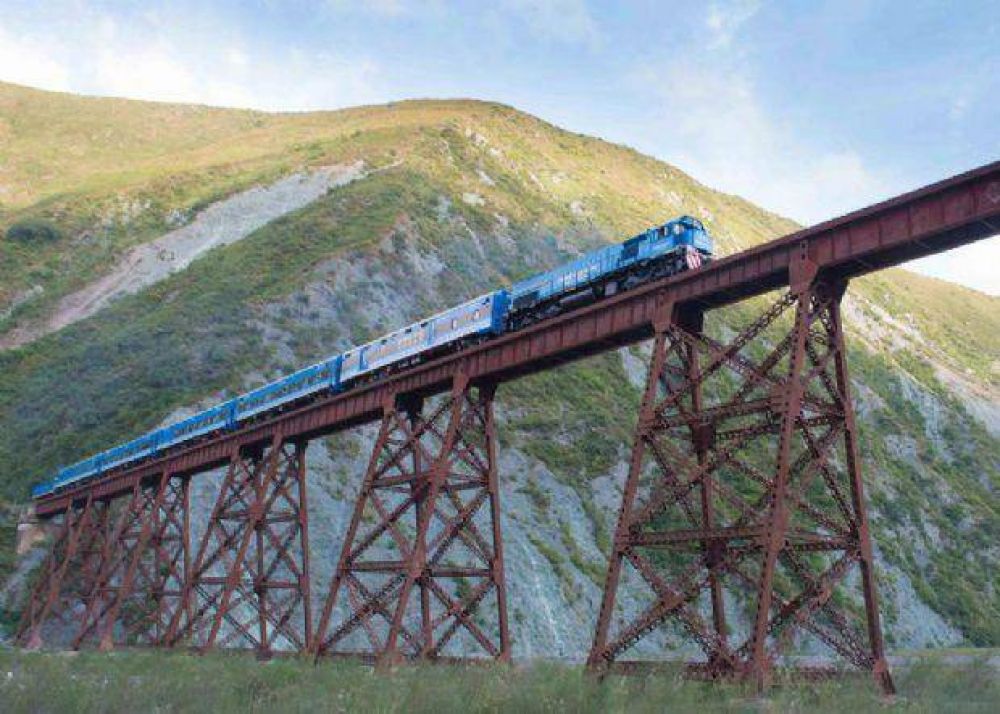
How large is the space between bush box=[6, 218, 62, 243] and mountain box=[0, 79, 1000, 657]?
0.21 m

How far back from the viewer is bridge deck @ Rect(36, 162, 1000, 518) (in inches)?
602

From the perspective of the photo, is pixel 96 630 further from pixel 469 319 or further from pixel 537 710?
pixel 537 710

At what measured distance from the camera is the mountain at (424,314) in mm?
48312

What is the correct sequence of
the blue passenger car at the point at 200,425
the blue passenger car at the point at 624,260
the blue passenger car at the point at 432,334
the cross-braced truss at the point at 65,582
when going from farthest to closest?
the cross-braced truss at the point at 65,582 < the blue passenger car at the point at 200,425 < the blue passenger car at the point at 432,334 < the blue passenger car at the point at 624,260

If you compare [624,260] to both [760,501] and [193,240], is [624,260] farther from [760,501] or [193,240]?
[193,240]

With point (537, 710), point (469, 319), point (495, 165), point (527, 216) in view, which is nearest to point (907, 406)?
point (527, 216)

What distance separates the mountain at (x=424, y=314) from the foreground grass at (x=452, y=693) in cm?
2404

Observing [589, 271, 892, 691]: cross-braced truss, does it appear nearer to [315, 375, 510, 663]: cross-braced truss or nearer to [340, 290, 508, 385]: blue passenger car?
[315, 375, 510, 663]: cross-braced truss

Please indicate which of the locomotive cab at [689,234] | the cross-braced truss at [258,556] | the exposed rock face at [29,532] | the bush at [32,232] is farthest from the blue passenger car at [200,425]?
the bush at [32,232]

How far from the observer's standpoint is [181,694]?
12.9 metres

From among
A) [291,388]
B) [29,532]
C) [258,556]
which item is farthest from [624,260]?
[29,532]

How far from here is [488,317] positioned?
80.8 ft

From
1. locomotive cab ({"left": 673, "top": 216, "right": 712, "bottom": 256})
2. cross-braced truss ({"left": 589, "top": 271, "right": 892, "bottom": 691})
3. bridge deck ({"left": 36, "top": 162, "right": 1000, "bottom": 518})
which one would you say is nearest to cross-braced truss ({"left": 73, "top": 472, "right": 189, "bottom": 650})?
bridge deck ({"left": 36, "top": 162, "right": 1000, "bottom": 518})

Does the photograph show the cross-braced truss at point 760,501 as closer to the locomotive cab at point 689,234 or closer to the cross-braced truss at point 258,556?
the locomotive cab at point 689,234
